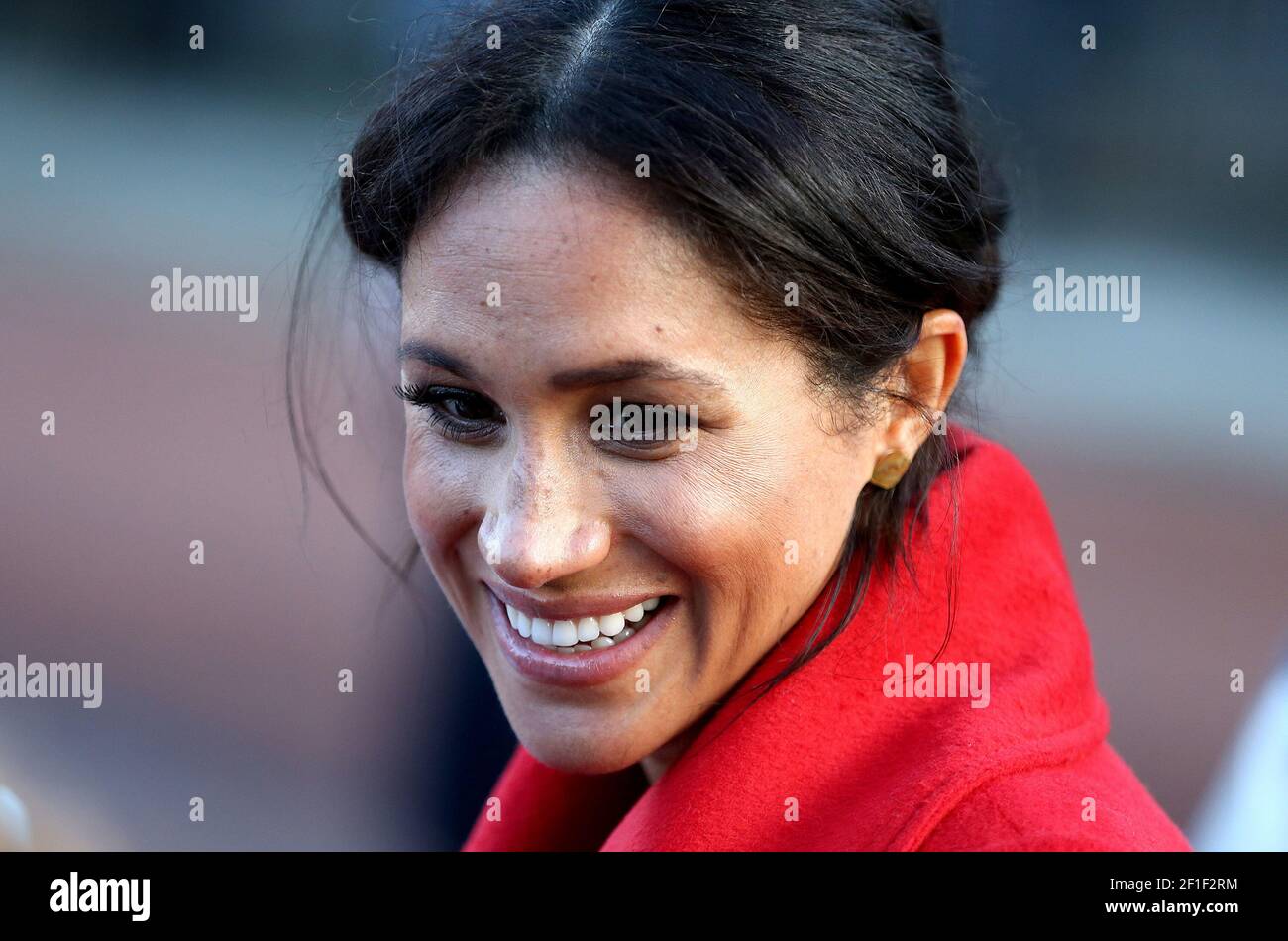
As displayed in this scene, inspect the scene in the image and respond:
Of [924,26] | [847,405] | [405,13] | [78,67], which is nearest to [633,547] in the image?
[847,405]

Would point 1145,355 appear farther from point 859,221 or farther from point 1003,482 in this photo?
point 859,221

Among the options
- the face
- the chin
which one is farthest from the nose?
the chin

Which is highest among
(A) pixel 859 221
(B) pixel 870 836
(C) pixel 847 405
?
(A) pixel 859 221

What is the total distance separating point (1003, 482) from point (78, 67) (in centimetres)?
324

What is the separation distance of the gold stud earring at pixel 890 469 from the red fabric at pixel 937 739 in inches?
5.2

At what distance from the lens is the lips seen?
1.54 meters

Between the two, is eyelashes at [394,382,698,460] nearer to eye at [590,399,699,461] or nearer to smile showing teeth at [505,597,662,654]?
eye at [590,399,699,461]

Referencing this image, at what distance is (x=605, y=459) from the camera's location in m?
1.44

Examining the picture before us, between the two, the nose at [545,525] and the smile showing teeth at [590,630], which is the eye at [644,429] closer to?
the nose at [545,525]

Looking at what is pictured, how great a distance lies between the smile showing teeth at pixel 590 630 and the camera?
61.5 inches

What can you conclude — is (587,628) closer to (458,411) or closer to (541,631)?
(541,631)

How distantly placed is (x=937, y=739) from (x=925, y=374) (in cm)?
54

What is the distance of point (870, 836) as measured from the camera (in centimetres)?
144

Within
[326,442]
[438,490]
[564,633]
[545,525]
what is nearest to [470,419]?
[438,490]
